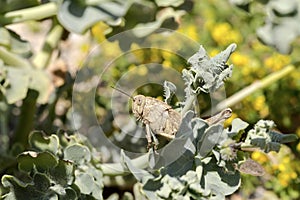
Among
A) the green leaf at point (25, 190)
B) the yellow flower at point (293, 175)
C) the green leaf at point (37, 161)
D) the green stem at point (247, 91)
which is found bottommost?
the yellow flower at point (293, 175)

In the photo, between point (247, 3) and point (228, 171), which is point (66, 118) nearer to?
point (247, 3)

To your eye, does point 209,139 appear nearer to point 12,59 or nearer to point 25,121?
point 12,59

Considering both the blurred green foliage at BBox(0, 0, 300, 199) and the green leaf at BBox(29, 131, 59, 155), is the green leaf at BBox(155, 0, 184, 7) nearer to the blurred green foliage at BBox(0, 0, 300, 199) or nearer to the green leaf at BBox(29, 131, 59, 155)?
the blurred green foliage at BBox(0, 0, 300, 199)

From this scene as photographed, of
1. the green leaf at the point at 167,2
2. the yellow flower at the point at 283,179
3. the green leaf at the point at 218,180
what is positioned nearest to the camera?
the green leaf at the point at 218,180

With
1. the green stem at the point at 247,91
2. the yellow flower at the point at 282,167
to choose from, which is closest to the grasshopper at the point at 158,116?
the green stem at the point at 247,91

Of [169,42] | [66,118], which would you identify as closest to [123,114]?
[66,118]

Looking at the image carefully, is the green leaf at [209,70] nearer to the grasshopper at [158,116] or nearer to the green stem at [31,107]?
the grasshopper at [158,116]

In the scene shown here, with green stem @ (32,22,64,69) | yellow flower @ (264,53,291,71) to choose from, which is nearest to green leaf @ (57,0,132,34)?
green stem @ (32,22,64,69)
